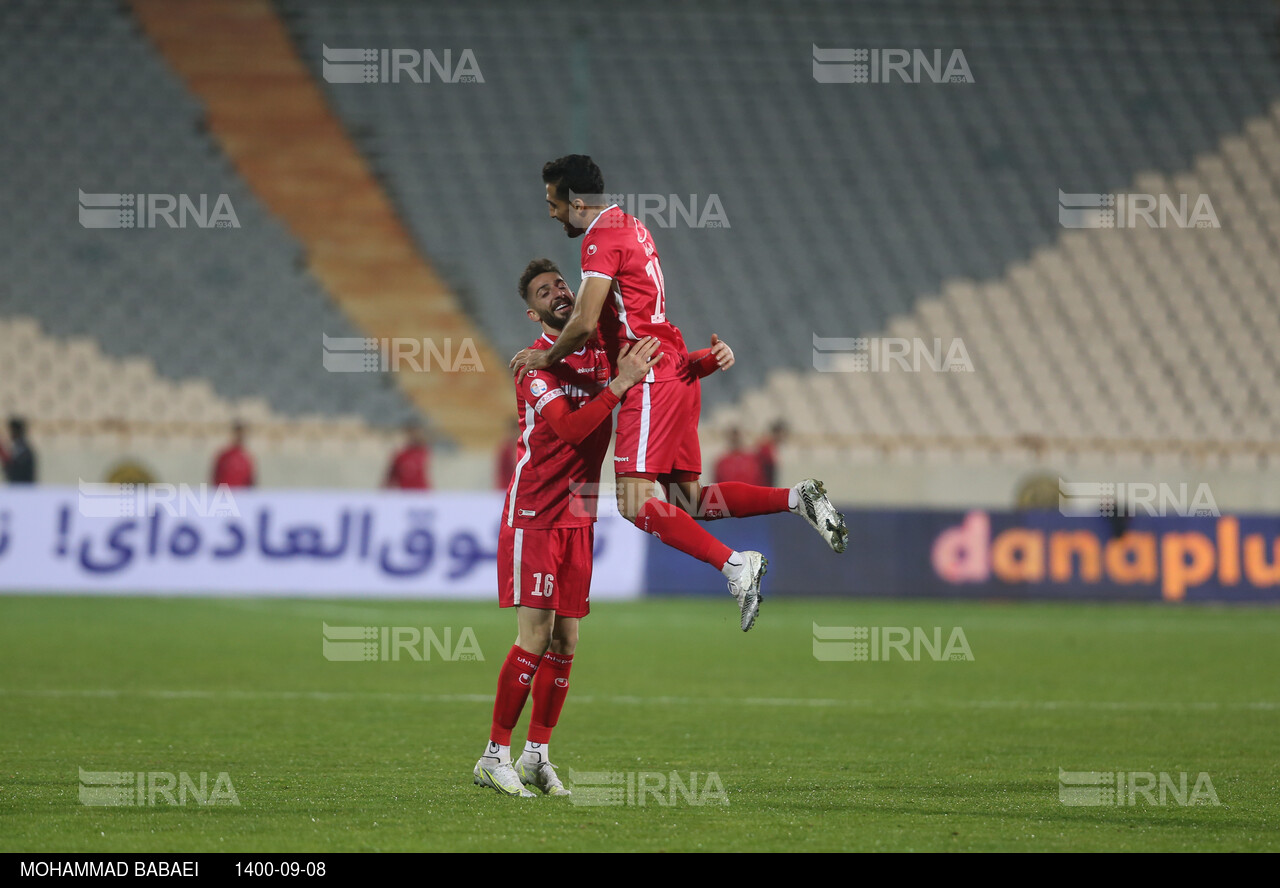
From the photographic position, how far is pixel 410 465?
778 inches

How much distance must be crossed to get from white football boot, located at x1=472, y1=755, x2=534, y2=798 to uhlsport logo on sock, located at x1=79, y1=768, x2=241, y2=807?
2.97 ft

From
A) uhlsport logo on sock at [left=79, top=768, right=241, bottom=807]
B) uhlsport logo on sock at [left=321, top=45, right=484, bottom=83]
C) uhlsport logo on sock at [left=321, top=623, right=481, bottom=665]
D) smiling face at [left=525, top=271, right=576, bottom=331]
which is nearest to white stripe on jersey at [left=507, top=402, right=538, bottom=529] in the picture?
smiling face at [left=525, top=271, right=576, bottom=331]

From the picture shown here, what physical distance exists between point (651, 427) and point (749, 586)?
82 centimetres

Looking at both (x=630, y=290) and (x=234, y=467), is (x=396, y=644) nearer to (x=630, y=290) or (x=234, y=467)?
(x=630, y=290)

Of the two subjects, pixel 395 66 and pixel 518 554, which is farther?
pixel 395 66

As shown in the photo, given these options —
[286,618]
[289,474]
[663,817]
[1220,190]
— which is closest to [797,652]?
[286,618]

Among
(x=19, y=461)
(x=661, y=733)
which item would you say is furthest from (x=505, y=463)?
(x=661, y=733)

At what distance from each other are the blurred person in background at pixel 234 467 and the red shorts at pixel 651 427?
43.6 feet

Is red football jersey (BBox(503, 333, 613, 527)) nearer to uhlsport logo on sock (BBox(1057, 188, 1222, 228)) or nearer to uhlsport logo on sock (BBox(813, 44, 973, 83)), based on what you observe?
uhlsport logo on sock (BBox(1057, 188, 1222, 228))

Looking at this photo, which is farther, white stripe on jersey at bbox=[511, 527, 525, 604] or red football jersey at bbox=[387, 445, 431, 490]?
red football jersey at bbox=[387, 445, 431, 490]

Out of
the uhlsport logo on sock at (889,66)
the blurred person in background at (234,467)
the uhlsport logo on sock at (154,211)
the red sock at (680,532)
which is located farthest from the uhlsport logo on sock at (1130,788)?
the uhlsport logo on sock at (889,66)

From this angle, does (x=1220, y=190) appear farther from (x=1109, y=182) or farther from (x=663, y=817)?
(x=663, y=817)

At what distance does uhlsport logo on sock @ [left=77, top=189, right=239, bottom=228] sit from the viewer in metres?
22.3
